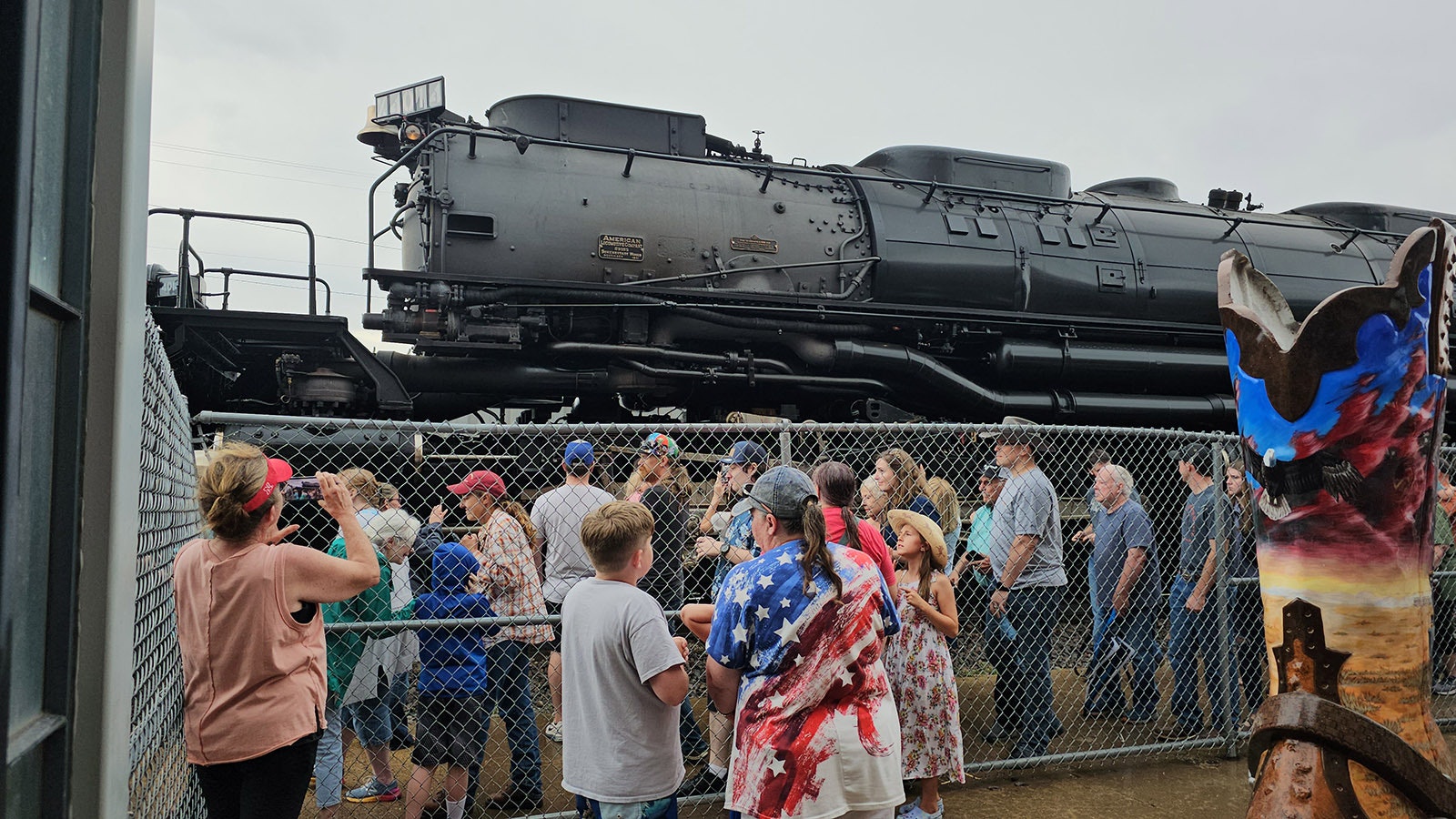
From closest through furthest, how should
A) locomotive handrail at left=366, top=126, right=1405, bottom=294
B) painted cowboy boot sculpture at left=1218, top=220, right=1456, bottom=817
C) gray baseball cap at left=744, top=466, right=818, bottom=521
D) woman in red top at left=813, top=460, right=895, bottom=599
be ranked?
painted cowboy boot sculpture at left=1218, top=220, right=1456, bottom=817, gray baseball cap at left=744, top=466, right=818, bottom=521, woman in red top at left=813, top=460, right=895, bottom=599, locomotive handrail at left=366, top=126, right=1405, bottom=294

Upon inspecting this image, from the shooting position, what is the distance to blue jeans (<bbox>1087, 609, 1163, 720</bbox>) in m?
5.78

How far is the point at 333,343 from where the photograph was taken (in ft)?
24.0

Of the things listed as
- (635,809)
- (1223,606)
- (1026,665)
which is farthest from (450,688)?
(1223,606)

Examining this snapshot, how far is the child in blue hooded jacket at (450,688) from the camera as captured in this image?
4.07 meters

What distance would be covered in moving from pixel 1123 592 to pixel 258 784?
15.6ft

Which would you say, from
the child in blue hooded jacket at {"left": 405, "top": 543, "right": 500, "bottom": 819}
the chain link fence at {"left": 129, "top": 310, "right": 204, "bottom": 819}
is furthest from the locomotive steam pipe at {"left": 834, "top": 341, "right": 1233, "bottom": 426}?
the chain link fence at {"left": 129, "top": 310, "right": 204, "bottom": 819}

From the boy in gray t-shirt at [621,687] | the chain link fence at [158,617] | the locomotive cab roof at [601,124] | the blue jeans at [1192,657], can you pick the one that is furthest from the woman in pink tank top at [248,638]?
the locomotive cab roof at [601,124]

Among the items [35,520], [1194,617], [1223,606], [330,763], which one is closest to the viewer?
[35,520]

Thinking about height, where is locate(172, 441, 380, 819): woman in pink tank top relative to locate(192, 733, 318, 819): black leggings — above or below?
above

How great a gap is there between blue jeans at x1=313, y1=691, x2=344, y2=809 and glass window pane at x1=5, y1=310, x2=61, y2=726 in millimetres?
2648

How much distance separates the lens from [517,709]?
4.40 metres

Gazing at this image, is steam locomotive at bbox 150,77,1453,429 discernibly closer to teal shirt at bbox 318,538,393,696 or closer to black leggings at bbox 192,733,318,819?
teal shirt at bbox 318,538,393,696

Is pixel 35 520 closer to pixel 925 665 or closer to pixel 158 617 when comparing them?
pixel 158 617

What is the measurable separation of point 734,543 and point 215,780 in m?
2.17
